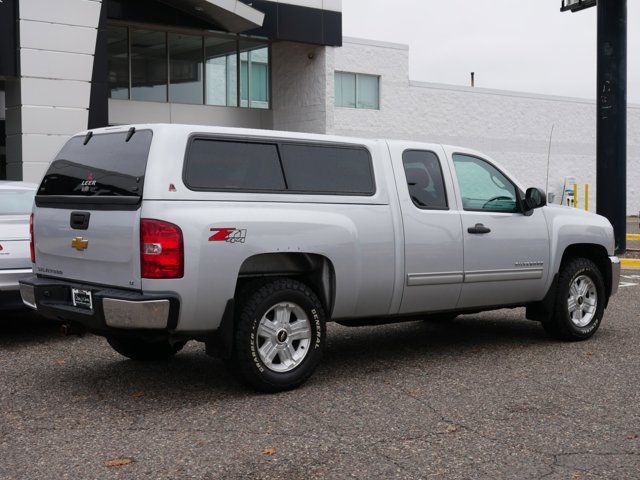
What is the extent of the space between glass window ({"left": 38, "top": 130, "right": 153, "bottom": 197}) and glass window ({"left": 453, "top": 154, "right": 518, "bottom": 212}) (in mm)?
2915

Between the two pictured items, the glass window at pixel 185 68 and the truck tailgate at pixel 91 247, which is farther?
the glass window at pixel 185 68

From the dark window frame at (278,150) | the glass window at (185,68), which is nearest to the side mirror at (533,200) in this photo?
the dark window frame at (278,150)

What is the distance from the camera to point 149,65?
27125mm

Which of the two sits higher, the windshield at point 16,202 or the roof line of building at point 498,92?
the roof line of building at point 498,92

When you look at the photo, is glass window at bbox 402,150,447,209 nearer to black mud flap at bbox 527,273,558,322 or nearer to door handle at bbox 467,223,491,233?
door handle at bbox 467,223,491,233

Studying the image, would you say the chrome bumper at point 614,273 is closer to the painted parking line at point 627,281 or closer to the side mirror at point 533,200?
the side mirror at point 533,200

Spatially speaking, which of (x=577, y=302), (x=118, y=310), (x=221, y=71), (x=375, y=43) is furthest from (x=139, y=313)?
(x=375, y=43)

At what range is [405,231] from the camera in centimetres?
686

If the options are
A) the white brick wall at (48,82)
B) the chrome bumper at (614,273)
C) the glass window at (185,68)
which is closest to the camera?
the chrome bumper at (614,273)

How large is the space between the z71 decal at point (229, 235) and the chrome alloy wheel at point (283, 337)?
596 millimetres

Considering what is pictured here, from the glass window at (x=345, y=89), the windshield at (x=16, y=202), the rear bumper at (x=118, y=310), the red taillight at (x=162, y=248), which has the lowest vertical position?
the rear bumper at (x=118, y=310)

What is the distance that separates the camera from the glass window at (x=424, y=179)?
7090 mm

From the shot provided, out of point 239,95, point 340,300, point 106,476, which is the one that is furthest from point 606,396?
point 239,95

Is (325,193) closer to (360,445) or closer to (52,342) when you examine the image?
(360,445)
